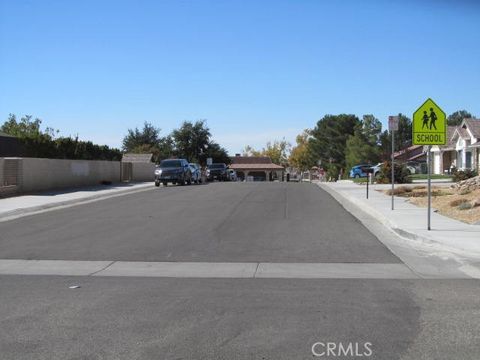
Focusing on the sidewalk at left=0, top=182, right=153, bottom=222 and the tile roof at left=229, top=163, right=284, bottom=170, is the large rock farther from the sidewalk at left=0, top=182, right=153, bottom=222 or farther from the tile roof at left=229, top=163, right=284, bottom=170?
the tile roof at left=229, top=163, right=284, bottom=170

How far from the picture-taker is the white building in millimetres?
48403

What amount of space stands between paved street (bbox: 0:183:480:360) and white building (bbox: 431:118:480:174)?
113 feet

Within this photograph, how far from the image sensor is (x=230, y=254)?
11.8m

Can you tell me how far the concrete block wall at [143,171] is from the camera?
44.9m

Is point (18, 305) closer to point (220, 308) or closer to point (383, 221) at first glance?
point (220, 308)

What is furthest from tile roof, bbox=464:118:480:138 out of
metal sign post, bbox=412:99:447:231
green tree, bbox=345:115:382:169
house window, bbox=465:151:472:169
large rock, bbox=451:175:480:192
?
metal sign post, bbox=412:99:447:231

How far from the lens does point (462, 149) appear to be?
52219 mm

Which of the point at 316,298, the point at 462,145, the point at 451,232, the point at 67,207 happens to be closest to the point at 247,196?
the point at 67,207

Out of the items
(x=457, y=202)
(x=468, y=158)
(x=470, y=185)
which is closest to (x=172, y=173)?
(x=470, y=185)

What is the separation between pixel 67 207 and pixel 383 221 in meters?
12.0

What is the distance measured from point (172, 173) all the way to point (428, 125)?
25.2m

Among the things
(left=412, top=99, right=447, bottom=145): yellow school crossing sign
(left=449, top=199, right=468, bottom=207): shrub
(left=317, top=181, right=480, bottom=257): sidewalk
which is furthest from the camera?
(left=449, top=199, right=468, bottom=207): shrub

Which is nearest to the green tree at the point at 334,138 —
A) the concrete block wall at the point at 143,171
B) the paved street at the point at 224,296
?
the concrete block wall at the point at 143,171

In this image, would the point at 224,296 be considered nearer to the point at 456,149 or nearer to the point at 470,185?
the point at 470,185
